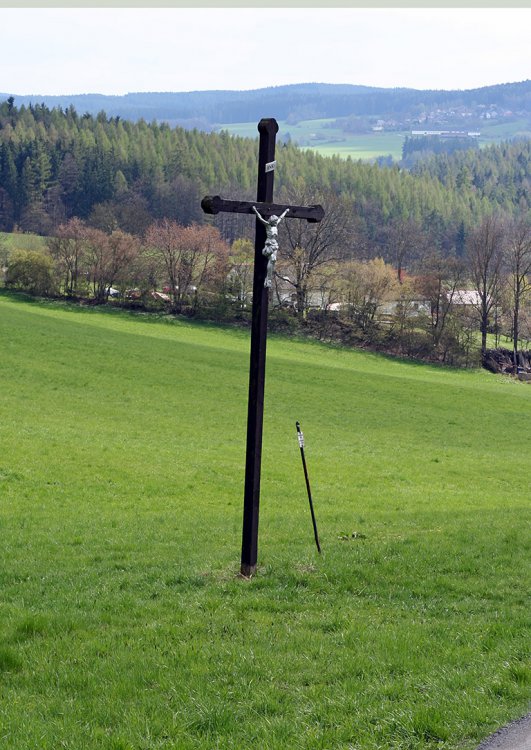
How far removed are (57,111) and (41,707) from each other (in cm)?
19789

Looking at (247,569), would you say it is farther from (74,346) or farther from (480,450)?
(74,346)

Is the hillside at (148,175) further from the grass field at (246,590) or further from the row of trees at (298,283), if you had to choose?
the grass field at (246,590)

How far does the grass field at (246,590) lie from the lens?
→ 22.8 feet

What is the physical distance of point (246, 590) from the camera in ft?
34.8

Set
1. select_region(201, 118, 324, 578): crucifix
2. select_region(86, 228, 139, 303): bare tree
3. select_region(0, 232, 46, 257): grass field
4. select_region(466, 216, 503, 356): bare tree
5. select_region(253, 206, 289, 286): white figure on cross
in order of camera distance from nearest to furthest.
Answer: select_region(253, 206, 289, 286): white figure on cross
select_region(201, 118, 324, 578): crucifix
select_region(86, 228, 139, 303): bare tree
select_region(466, 216, 503, 356): bare tree
select_region(0, 232, 46, 257): grass field

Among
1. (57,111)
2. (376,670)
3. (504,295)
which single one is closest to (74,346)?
(376,670)

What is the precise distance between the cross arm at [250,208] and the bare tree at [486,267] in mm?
72606

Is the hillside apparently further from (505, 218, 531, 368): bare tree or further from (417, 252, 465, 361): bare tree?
(417, 252, 465, 361): bare tree

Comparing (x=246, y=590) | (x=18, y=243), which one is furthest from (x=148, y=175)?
(x=246, y=590)

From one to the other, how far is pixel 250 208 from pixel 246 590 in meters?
4.91

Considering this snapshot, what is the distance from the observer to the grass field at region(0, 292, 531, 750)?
6941 millimetres

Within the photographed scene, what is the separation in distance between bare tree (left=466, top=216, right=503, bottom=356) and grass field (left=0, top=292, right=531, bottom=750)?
163 ft

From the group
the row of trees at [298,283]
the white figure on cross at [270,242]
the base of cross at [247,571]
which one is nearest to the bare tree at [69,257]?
the row of trees at [298,283]

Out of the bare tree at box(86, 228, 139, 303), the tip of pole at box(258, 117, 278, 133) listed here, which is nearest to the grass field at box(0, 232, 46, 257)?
the bare tree at box(86, 228, 139, 303)
